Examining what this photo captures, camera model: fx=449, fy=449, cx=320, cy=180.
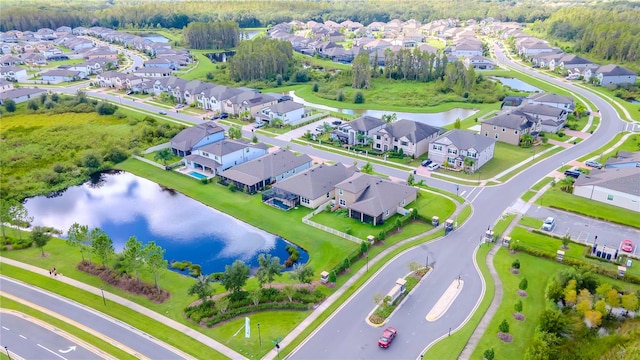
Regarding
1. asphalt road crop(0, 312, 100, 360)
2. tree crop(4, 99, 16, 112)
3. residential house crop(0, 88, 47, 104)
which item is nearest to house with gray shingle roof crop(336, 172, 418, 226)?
asphalt road crop(0, 312, 100, 360)

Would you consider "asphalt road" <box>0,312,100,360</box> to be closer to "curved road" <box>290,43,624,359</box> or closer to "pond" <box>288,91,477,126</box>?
"curved road" <box>290,43,624,359</box>

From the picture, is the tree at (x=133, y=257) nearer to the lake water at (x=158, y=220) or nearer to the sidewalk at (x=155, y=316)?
the sidewalk at (x=155, y=316)

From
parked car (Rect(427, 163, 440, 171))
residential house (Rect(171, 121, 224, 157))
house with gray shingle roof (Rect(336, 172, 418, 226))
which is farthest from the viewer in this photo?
residential house (Rect(171, 121, 224, 157))

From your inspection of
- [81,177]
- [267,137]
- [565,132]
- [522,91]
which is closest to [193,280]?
[81,177]

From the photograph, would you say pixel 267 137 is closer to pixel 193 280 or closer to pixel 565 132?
pixel 193 280

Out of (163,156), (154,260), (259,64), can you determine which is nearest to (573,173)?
(154,260)

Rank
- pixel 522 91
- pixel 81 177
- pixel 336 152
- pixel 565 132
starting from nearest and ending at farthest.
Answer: pixel 81 177 < pixel 336 152 < pixel 565 132 < pixel 522 91

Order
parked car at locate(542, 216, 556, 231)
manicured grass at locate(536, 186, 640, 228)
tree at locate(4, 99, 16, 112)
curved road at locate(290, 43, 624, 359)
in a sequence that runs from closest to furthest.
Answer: curved road at locate(290, 43, 624, 359) → parked car at locate(542, 216, 556, 231) → manicured grass at locate(536, 186, 640, 228) → tree at locate(4, 99, 16, 112)
